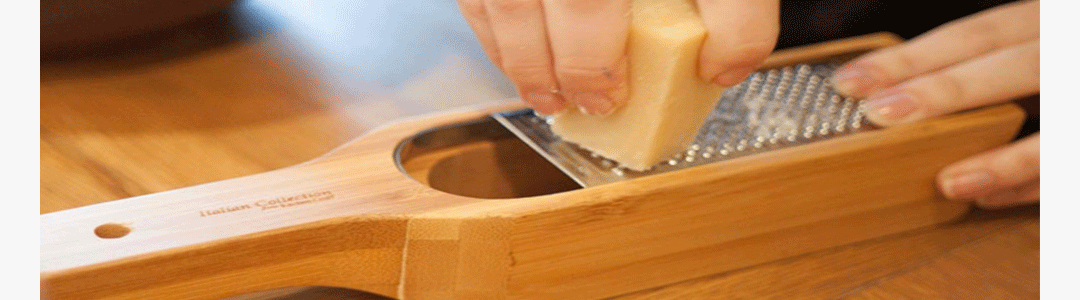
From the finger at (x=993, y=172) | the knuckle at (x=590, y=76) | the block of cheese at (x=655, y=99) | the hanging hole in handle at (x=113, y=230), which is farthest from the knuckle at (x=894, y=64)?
the hanging hole in handle at (x=113, y=230)

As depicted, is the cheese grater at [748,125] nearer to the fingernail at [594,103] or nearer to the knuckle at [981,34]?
the fingernail at [594,103]

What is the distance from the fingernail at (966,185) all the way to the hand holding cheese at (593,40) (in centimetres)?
22

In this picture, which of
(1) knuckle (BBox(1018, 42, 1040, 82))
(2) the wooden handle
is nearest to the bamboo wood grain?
(2) the wooden handle

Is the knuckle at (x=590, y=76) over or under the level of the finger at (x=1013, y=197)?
over

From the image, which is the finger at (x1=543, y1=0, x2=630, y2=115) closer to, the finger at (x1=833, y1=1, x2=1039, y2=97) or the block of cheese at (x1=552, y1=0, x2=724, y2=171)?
the block of cheese at (x1=552, y1=0, x2=724, y2=171)

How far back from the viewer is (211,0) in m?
0.94

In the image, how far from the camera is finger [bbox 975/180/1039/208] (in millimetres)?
816

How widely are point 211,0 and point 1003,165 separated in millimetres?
743

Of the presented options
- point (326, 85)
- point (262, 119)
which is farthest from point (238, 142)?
point (326, 85)

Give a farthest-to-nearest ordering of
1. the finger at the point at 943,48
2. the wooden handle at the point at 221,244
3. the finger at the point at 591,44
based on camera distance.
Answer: the finger at the point at 943,48
the finger at the point at 591,44
the wooden handle at the point at 221,244

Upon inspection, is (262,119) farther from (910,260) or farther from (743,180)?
(910,260)

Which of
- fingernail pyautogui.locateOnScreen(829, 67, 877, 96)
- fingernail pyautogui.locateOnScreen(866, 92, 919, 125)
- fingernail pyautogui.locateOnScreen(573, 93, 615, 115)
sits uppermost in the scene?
fingernail pyautogui.locateOnScreen(573, 93, 615, 115)

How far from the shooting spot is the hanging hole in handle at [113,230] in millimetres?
572

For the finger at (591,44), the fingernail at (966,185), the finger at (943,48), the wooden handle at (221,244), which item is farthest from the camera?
the finger at (943,48)
